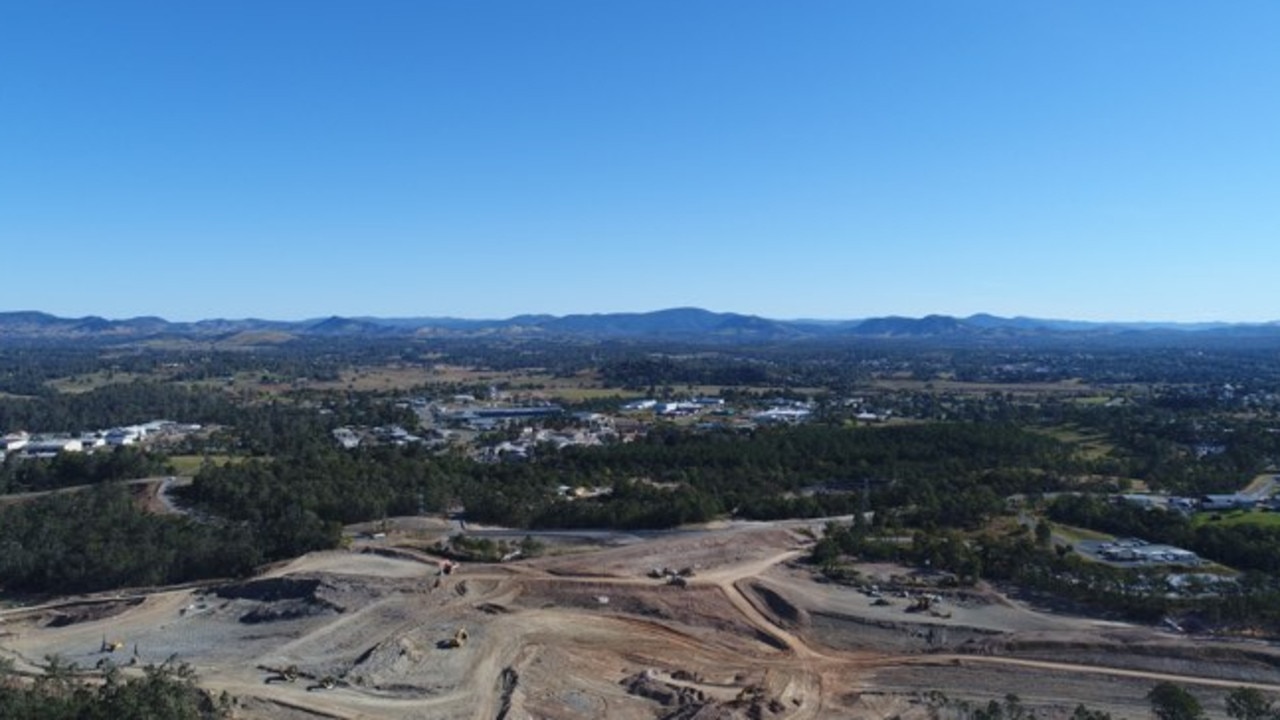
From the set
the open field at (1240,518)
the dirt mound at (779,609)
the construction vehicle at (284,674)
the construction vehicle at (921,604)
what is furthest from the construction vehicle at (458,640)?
the open field at (1240,518)

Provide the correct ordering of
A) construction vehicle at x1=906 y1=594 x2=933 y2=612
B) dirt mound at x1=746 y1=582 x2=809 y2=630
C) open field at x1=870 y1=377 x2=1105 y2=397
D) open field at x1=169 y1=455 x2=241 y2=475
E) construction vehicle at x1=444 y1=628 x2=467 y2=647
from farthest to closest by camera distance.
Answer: open field at x1=870 y1=377 x2=1105 y2=397, open field at x1=169 y1=455 x2=241 y2=475, construction vehicle at x1=906 y1=594 x2=933 y2=612, dirt mound at x1=746 y1=582 x2=809 y2=630, construction vehicle at x1=444 y1=628 x2=467 y2=647

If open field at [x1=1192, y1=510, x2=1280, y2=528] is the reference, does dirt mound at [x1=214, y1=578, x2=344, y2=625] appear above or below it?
below

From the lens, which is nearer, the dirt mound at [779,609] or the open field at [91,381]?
the dirt mound at [779,609]

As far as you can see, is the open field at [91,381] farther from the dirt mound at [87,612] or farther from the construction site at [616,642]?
the construction site at [616,642]

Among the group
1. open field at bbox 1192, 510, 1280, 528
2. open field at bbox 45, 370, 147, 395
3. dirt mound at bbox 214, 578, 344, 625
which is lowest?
dirt mound at bbox 214, 578, 344, 625

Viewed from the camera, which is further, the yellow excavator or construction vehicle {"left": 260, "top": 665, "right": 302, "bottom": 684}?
the yellow excavator

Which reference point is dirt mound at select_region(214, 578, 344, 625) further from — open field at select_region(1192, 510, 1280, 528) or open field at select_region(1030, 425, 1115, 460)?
open field at select_region(1030, 425, 1115, 460)

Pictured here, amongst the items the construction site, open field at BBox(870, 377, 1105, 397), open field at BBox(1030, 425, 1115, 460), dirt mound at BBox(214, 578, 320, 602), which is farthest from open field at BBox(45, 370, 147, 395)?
open field at BBox(1030, 425, 1115, 460)

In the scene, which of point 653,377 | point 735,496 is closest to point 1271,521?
point 735,496

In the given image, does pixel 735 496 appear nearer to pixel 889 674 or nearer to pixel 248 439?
pixel 889 674
